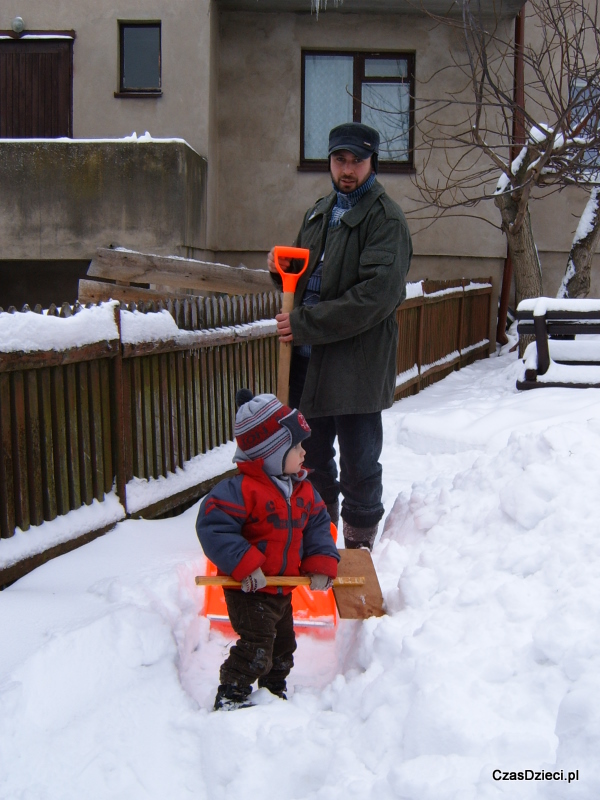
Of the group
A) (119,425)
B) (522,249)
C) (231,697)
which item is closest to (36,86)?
(522,249)

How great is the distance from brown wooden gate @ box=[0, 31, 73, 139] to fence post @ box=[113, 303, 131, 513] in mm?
7443

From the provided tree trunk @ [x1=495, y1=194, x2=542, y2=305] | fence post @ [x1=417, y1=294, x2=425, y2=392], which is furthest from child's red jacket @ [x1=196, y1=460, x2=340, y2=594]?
tree trunk @ [x1=495, y1=194, x2=542, y2=305]

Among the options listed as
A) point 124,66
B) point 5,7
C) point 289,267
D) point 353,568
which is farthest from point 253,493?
point 5,7

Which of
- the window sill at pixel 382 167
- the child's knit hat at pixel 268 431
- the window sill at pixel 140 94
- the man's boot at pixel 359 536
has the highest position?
the window sill at pixel 140 94

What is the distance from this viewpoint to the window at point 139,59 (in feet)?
33.3

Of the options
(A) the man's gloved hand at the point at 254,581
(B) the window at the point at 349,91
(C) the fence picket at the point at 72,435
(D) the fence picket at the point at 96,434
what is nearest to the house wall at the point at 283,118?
(B) the window at the point at 349,91

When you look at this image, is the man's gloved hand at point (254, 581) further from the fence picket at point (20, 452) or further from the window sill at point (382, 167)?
the window sill at point (382, 167)

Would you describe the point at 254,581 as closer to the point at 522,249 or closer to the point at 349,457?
the point at 349,457

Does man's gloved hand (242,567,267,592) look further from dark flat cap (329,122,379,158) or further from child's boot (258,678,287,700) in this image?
dark flat cap (329,122,379,158)

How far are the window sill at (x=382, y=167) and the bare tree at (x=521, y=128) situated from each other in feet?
0.64

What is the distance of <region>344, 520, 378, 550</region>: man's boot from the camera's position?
133 inches

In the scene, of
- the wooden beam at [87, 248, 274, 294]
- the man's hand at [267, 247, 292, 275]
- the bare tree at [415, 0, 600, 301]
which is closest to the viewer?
the man's hand at [267, 247, 292, 275]

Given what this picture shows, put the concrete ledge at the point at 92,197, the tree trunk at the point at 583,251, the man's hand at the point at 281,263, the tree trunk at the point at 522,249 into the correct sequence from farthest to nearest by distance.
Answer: the tree trunk at the point at 583,251 → the tree trunk at the point at 522,249 → the concrete ledge at the point at 92,197 → the man's hand at the point at 281,263

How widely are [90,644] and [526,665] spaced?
1424 millimetres
